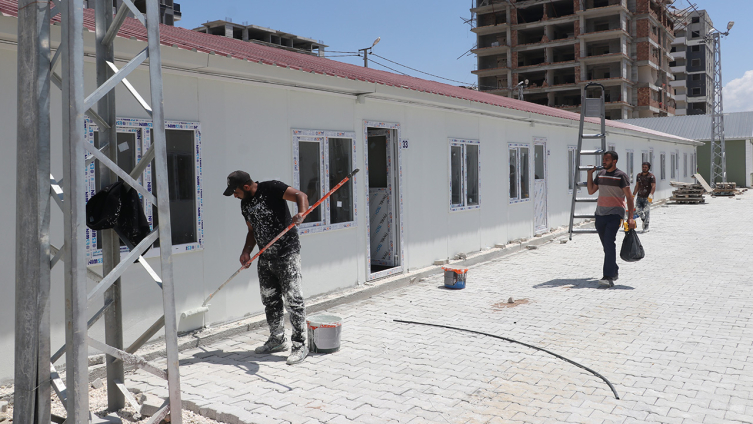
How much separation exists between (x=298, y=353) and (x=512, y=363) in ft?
6.43

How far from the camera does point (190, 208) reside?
6.36 m

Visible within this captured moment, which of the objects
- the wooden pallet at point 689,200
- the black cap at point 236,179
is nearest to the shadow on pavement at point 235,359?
the black cap at point 236,179

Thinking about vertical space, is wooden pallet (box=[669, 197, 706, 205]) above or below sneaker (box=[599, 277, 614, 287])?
above

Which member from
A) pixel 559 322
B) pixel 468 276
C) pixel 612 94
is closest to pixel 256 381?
pixel 559 322

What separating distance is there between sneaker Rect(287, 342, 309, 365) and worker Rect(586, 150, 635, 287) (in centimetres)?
503

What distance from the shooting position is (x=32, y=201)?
3539 millimetres

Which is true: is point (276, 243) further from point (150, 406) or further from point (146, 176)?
point (150, 406)

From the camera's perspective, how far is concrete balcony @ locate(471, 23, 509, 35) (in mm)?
70188

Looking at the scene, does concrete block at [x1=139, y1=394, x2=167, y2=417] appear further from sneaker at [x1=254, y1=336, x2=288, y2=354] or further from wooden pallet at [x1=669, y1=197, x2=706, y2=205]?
wooden pallet at [x1=669, y1=197, x2=706, y2=205]

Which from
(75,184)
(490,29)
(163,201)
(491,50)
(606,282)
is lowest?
(606,282)

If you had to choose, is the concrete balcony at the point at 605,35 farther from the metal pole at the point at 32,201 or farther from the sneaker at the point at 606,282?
the metal pole at the point at 32,201

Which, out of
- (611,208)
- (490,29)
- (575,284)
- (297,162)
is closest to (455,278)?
(575,284)

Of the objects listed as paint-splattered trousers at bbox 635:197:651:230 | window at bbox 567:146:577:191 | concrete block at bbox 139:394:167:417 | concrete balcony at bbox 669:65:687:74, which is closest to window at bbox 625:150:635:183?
window at bbox 567:146:577:191

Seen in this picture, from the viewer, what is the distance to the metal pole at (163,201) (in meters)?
3.75
